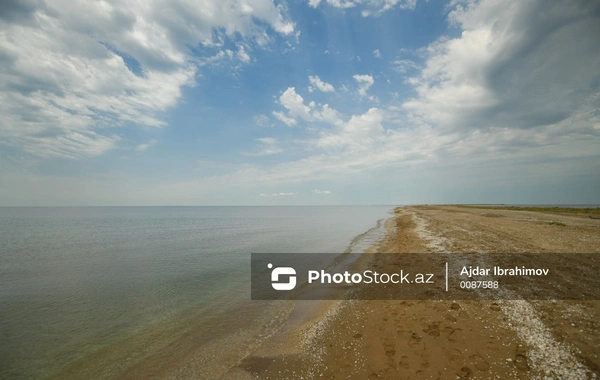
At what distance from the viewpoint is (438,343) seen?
26.0 feet

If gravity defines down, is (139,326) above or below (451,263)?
below

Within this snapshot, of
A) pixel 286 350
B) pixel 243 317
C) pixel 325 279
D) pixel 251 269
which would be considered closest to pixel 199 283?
pixel 251 269

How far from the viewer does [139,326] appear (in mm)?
11578

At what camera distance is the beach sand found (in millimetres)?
6652

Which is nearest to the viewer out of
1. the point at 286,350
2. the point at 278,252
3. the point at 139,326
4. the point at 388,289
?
the point at 286,350

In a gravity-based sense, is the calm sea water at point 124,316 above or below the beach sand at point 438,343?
below

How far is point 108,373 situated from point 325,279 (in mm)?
12174

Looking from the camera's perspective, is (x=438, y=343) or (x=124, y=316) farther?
(x=124, y=316)

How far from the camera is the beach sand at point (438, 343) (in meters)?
6.65

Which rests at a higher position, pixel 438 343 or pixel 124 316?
pixel 438 343

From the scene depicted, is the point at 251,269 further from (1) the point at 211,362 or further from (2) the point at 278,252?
(1) the point at 211,362

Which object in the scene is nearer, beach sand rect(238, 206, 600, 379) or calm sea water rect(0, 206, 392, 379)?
beach sand rect(238, 206, 600, 379)

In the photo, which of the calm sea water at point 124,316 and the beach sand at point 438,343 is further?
the calm sea water at point 124,316

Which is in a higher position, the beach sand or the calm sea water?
the beach sand
